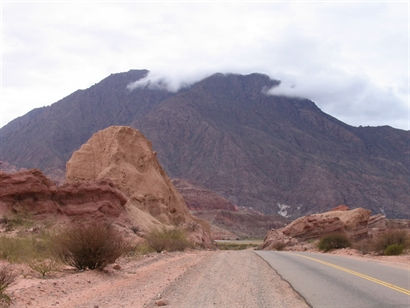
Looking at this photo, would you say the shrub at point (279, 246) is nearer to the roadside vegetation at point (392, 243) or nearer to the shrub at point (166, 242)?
the shrub at point (166, 242)

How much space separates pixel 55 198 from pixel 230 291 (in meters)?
22.8

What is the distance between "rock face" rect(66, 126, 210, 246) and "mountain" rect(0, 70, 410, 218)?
82.9 meters

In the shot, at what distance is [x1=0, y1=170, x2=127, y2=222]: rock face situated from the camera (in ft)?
102

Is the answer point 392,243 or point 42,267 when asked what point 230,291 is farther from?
point 392,243

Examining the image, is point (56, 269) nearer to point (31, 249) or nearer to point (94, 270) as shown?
point (94, 270)

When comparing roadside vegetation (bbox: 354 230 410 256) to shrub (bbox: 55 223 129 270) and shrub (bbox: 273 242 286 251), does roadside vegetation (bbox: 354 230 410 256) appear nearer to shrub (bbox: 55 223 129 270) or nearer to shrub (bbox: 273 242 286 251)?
shrub (bbox: 55 223 129 270)

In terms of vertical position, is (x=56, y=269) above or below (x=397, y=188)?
below

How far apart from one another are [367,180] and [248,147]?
1296 inches

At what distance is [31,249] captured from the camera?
1850 cm

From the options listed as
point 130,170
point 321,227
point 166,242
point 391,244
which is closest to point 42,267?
point 166,242

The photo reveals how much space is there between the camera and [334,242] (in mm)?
44062

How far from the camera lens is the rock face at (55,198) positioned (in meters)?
31.1

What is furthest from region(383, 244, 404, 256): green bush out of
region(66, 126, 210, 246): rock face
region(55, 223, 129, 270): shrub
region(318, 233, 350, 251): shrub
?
region(66, 126, 210, 246): rock face

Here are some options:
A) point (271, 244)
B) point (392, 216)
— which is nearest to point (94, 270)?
point (271, 244)
